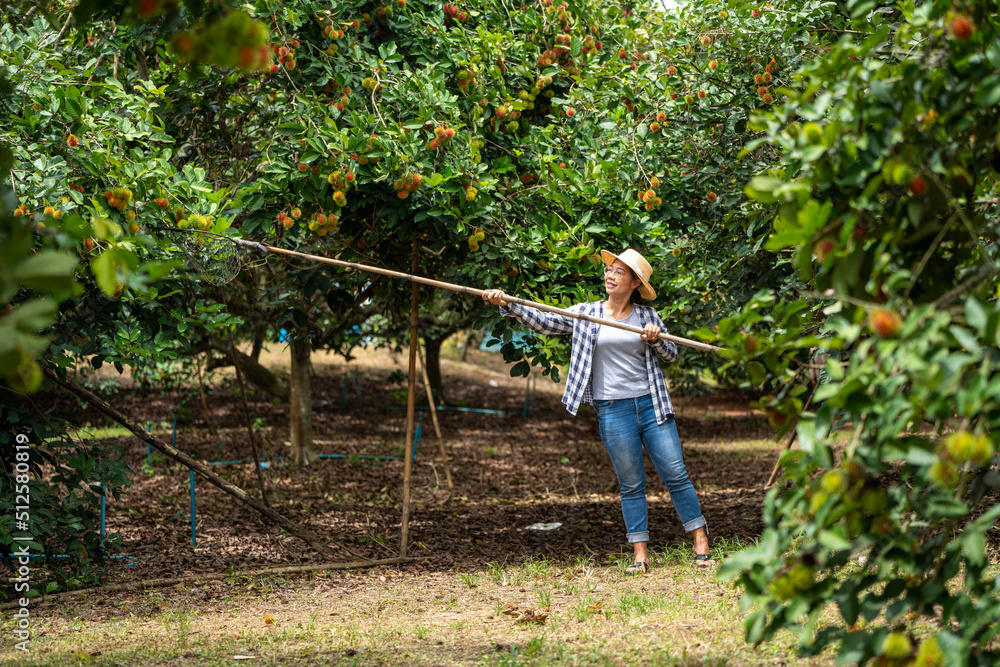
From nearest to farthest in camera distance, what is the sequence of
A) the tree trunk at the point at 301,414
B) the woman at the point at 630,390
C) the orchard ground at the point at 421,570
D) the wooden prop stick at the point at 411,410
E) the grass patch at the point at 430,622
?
1. the grass patch at the point at 430,622
2. the orchard ground at the point at 421,570
3. the woman at the point at 630,390
4. the wooden prop stick at the point at 411,410
5. the tree trunk at the point at 301,414

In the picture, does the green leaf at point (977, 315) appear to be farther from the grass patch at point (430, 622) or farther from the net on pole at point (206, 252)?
the net on pole at point (206, 252)

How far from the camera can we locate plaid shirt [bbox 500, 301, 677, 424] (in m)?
3.84

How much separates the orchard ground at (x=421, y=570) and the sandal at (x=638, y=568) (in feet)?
0.16

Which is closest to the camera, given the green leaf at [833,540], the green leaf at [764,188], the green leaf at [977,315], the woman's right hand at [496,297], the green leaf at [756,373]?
the green leaf at [977,315]

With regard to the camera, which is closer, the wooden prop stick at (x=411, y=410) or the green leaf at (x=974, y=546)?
the green leaf at (x=974, y=546)

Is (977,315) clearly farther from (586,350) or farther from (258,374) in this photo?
(258,374)

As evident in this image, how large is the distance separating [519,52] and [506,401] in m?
9.55

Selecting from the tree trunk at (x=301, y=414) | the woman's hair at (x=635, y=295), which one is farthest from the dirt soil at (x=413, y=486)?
the woman's hair at (x=635, y=295)

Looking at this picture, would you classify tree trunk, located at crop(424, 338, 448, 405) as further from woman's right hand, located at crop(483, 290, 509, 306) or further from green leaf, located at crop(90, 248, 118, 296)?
green leaf, located at crop(90, 248, 118, 296)

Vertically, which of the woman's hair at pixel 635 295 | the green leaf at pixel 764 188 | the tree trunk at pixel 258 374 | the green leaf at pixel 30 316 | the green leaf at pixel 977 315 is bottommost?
the tree trunk at pixel 258 374

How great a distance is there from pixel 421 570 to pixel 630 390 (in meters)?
1.55

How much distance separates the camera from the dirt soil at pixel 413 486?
4.81 m

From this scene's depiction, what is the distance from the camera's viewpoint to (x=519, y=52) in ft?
15.8

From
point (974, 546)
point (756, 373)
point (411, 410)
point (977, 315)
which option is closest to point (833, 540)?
point (974, 546)
